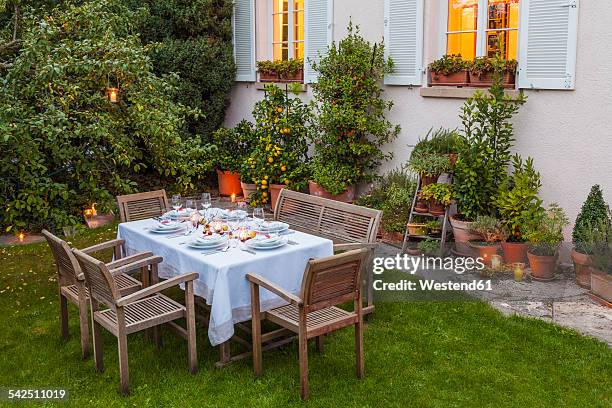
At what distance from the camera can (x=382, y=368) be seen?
188 inches

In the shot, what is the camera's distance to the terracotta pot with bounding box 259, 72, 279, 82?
10608mm

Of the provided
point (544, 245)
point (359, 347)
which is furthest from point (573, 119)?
point (359, 347)

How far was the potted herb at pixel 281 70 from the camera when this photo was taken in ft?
33.0

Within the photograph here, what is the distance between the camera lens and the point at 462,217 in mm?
7219

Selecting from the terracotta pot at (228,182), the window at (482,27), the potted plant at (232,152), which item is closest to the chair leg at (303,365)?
the window at (482,27)

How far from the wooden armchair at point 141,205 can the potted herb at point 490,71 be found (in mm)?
3572

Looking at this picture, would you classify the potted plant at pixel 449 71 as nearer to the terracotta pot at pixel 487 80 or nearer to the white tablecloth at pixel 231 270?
the terracotta pot at pixel 487 80

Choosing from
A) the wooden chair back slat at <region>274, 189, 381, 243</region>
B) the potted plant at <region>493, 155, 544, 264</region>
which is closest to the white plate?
the wooden chair back slat at <region>274, 189, 381, 243</region>

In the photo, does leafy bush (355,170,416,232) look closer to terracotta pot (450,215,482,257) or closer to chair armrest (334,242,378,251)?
terracotta pot (450,215,482,257)

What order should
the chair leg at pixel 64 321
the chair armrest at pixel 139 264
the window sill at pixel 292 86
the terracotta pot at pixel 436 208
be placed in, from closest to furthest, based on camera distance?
the chair armrest at pixel 139 264 < the chair leg at pixel 64 321 < the terracotta pot at pixel 436 208 < the window sill at pixel 292 86

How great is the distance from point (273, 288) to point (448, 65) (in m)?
4.33

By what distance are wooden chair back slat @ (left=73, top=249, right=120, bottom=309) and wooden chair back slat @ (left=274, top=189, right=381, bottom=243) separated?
6.87ft

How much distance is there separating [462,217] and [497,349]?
7.71 feet

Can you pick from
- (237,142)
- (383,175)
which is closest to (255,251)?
(383,175)
